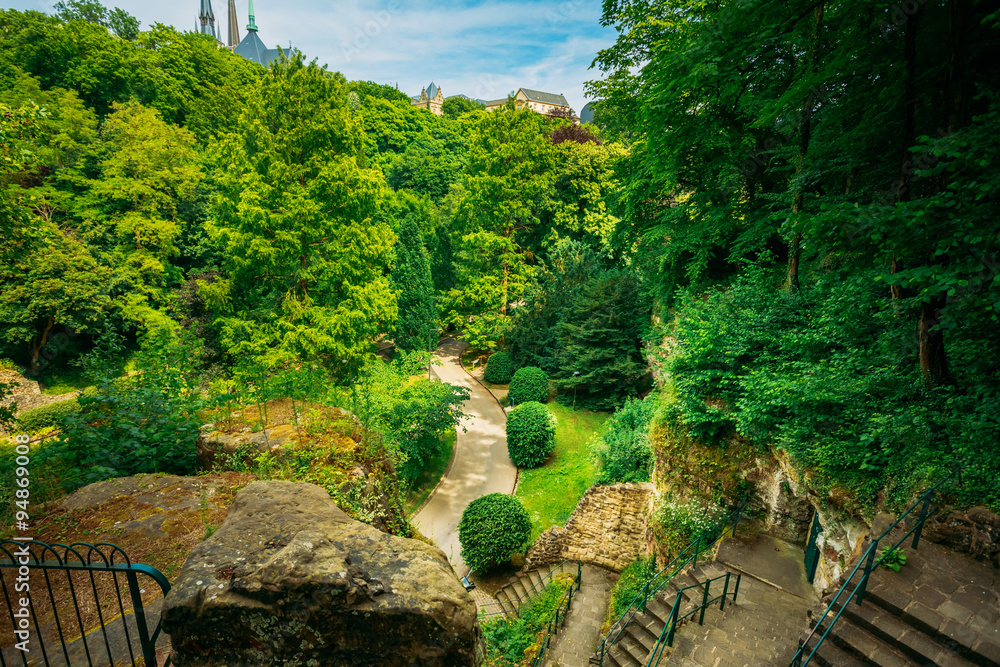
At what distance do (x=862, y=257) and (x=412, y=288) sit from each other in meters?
21.2

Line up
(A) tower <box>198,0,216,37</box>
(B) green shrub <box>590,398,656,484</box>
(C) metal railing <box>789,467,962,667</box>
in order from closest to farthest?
(C) metal railing <box>789,467,962,667</box>, (B) green shrub <box>590,398,656,484</box>, (A) tower <box>198,0,216,37</box>

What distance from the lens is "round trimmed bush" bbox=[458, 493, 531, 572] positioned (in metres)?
11.7

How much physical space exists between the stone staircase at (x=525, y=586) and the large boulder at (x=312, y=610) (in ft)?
28.9

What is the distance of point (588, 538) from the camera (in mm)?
11625

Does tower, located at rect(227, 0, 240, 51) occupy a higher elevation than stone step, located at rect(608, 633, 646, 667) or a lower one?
higher

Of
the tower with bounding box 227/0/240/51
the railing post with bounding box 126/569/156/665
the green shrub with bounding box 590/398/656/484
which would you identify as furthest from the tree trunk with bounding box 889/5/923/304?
the tower with bounding box 227/0/240/51

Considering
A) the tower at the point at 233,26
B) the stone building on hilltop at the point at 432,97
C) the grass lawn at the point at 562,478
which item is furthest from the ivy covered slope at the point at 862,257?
the tower at the point at 233,26

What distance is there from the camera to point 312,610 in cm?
302

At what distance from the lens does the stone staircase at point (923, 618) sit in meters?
4.16

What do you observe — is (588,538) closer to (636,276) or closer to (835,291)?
(835,291)

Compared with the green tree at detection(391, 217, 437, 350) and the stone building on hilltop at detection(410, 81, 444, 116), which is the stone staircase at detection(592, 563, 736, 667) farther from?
the stone building on hilltop at detection(410, 81, 444, 116)

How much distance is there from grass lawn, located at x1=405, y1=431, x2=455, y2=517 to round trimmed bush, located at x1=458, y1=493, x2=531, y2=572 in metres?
2.87

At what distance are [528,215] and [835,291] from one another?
1871 cm

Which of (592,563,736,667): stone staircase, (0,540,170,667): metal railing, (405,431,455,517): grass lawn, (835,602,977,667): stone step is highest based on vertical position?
(0,540,170,667): metal railing
